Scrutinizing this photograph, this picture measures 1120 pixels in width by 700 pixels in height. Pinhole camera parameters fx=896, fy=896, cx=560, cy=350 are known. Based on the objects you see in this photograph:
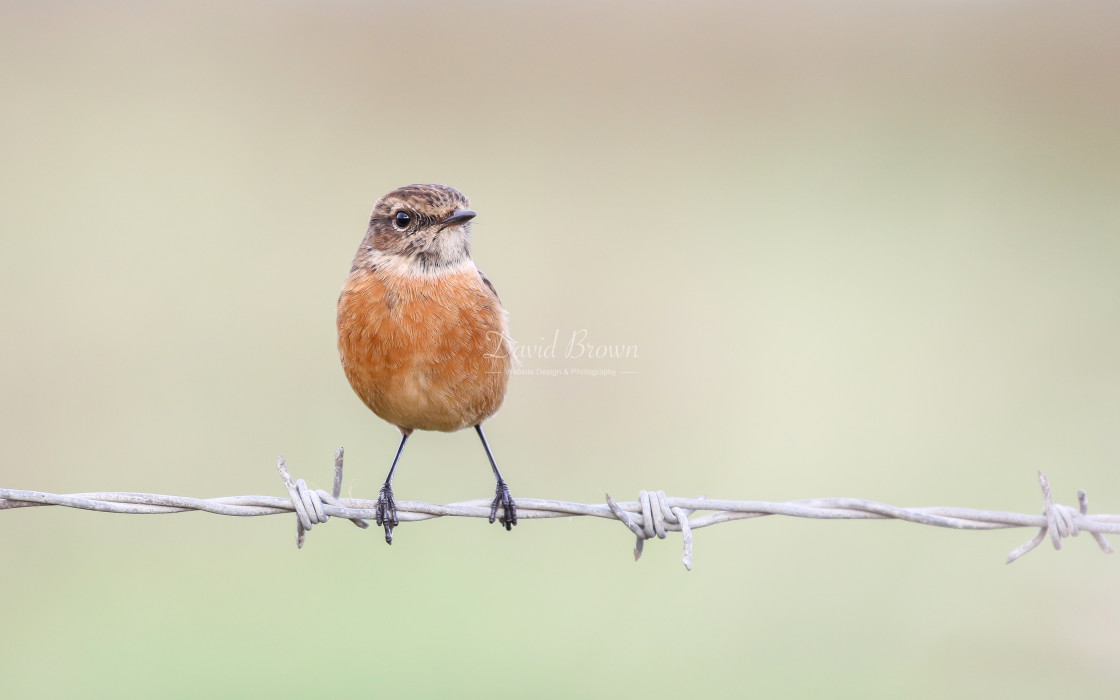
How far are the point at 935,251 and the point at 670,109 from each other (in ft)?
10.7

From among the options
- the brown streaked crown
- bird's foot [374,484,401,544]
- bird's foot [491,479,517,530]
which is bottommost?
bird's foot [374,484,401,544]

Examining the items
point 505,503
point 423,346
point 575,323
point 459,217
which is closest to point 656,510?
point 505,503

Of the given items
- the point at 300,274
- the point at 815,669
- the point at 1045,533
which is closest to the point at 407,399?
the point at 1045,533

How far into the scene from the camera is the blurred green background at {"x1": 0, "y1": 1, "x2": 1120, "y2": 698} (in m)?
5.63

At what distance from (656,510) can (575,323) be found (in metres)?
4.53

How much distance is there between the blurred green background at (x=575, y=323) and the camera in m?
5.63

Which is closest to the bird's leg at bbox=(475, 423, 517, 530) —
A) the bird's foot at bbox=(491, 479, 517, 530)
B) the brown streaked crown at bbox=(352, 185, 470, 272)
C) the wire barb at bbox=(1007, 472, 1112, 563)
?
the bird's foot at bbox=(491, 479, 517, 530)

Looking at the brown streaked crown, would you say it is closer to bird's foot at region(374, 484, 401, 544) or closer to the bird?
the bird

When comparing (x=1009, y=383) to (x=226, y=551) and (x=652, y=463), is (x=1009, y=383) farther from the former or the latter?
(x=226, y=551)

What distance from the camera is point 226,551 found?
21.2 ft

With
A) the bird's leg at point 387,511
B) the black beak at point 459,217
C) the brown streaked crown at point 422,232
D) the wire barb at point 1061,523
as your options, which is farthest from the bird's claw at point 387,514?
the wire barb at point 1061,523

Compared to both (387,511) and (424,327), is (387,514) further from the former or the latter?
(424,327)

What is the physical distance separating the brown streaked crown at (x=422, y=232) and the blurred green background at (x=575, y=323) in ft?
3.59

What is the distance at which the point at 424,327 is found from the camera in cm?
366
